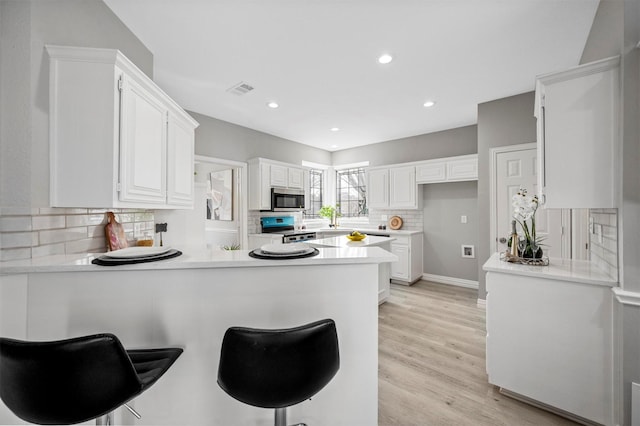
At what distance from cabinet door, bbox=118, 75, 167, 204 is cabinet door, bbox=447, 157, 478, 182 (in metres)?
4.12

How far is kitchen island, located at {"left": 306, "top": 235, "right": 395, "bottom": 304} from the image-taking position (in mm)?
3074

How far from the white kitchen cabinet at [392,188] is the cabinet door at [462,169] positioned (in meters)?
0.60

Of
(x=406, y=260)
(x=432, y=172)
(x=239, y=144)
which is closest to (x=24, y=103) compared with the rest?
(x=239, y=144)

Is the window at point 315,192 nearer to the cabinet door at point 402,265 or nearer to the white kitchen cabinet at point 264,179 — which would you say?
the white kitchen cabinet at point 264,179

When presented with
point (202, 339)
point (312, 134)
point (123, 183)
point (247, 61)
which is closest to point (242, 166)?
point (312, 134)

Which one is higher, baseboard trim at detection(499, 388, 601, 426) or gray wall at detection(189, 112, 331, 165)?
gray wall at detection(189, 112, 331, 165)

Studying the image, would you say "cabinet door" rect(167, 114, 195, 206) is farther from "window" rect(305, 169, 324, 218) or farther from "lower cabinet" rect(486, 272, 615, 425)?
"window" rect(305, 169, 324, 218)

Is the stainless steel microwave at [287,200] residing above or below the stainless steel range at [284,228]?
above

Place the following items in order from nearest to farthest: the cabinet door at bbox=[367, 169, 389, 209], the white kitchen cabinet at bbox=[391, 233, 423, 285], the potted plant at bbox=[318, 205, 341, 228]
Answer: the white kitchen cabinet at bbox=[391, 233, 423, 285]
the cabinet door at bbox=[367, 169, 389, 209]
the potted plant at bbox=[318, 205, 341, 228]

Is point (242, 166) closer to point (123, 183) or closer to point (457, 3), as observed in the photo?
point (123, 183)

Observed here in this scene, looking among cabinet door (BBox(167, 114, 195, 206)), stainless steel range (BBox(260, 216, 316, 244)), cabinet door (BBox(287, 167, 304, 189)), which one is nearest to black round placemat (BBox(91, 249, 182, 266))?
→ cabinet door (BBox(167, 114, 195, 206))

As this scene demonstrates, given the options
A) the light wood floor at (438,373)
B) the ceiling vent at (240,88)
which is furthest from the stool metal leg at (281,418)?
the ceiling vent at (240,88)

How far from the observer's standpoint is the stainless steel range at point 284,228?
444 centimetres

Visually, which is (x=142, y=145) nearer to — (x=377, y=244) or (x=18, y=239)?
(x=18, y=239)
